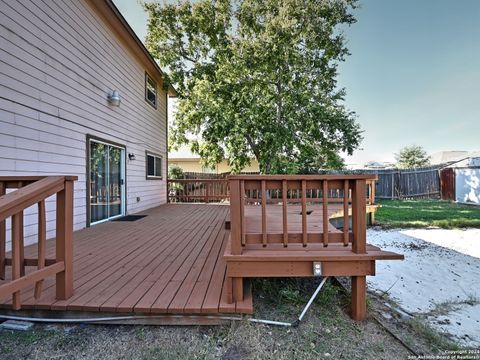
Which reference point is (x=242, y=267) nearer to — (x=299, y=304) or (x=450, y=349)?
(x=299, y=304)

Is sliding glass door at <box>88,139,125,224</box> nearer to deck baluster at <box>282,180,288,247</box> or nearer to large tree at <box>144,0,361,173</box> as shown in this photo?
large tree at <box>144,0,361,173</box>

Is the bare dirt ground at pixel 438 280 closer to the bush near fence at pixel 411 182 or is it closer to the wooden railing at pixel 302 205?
the wooden railing at pixel 302 205

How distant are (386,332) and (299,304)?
0.67m

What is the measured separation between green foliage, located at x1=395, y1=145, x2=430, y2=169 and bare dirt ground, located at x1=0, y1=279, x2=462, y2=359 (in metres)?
25.3

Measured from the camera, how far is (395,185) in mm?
12711

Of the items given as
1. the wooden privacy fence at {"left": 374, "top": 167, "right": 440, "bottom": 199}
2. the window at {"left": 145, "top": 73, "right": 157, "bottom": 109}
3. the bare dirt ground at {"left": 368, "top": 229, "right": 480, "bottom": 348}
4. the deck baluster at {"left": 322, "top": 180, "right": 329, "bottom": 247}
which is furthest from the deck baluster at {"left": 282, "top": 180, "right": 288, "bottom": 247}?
the wooden privacy fence at {"left": 374, "top": 167, "right": 440, "bottom": 199}

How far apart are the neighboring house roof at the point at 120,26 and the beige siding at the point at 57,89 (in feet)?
0.53

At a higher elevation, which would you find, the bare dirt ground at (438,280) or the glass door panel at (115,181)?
the glass door panel at (115,181)

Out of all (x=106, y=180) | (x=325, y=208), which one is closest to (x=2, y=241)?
(x=325, y=208)

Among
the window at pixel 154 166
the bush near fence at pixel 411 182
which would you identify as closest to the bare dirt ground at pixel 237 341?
the window at pixel 154 166

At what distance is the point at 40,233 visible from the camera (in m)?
1.88

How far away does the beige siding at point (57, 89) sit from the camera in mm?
3244

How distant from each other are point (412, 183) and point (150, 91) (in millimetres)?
12699

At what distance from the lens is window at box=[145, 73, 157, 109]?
7.81 meters
